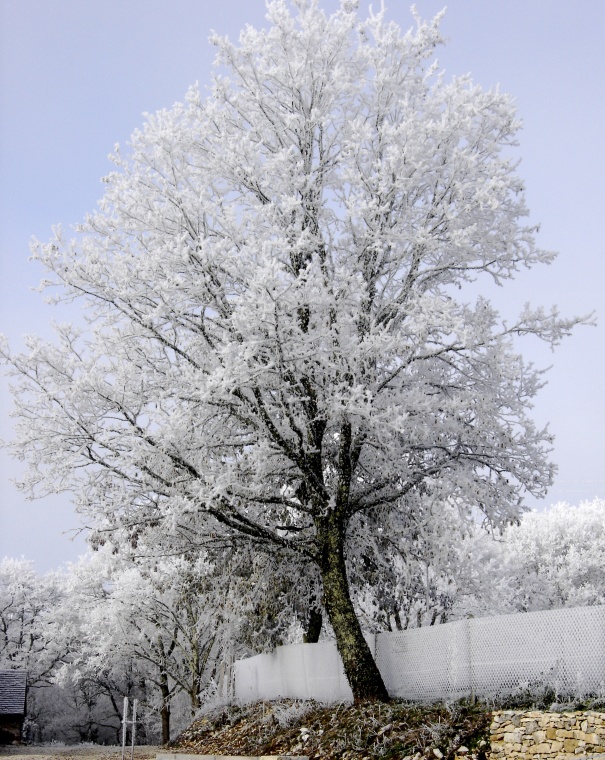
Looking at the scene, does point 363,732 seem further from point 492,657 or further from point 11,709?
point 11,709

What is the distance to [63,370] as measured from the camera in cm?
1359

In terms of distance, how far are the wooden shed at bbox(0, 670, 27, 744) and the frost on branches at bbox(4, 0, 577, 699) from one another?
89.7ft

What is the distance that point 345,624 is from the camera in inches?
530

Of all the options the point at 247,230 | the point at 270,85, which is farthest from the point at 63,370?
the point at 270,85

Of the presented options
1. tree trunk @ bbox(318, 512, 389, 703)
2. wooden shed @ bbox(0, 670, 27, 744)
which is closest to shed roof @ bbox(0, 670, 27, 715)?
wooden shed @ bbox(0, 670, 27, 744)

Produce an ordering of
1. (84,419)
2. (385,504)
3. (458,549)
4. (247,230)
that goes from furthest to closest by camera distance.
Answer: (458,549) < (385,504) < (247,230) < (84,419)

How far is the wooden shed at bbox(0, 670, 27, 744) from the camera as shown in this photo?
123 feet

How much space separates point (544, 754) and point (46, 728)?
49034 millimetres

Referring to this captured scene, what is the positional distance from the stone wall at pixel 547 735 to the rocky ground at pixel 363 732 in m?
0.24

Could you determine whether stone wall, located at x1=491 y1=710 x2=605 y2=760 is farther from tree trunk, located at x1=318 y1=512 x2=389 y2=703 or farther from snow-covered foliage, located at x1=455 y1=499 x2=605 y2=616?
snow-covered foliage, located at x1=455 y1=499 x2=605 y2=616

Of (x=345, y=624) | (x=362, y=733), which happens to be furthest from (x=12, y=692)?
(x=362, y=733)

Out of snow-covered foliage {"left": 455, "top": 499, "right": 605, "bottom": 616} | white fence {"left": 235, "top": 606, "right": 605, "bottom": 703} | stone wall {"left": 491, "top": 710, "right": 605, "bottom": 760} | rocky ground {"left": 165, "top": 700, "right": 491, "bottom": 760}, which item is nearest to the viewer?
stone wall {"left": 491, "top": 710, "right": 605, "bottom": 760}

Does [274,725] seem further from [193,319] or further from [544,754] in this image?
[193,319]

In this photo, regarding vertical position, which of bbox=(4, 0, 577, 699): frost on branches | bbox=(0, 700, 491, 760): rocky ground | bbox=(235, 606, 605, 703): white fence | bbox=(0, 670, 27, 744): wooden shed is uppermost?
bbox=(4, 0, 577, 699): frost on branches
